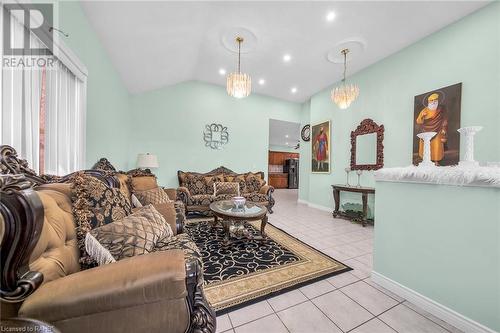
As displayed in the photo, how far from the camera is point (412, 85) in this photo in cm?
318

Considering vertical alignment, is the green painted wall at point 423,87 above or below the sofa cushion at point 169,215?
above

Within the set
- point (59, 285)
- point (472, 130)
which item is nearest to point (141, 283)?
point (59, 285)

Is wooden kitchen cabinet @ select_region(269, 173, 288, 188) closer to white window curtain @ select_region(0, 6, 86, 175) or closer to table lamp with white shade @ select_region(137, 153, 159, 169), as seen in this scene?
table lamp with white shade @ select_region(137, 153, 159, 169)

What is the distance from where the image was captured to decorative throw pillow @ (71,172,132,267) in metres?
1.04

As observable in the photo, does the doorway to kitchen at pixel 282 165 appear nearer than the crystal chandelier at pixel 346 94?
No

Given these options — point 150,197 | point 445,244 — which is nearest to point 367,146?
point 445,244

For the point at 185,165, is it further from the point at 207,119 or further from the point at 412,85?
the point at 412,85

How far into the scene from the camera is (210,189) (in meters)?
4.23

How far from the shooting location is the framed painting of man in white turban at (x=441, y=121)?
266cm

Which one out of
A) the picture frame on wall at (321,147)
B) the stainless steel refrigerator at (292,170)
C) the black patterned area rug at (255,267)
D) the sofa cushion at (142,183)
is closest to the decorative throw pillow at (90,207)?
the black patterned area rug at (255,267)

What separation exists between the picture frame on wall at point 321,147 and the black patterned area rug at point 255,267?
271cm

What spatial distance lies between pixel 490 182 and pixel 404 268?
88cm

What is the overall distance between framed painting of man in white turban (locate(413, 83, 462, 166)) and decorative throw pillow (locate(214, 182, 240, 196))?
324 centimetres

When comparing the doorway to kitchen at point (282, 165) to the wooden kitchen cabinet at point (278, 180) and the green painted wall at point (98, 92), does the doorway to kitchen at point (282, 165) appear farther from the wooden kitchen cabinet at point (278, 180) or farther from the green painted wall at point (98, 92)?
the green painted wall at point (98, 92)
